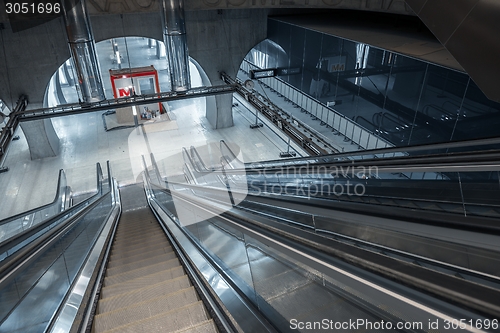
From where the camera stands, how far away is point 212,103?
1487cm

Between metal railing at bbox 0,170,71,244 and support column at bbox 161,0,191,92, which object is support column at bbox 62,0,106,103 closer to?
support column at bbox 161,0,191,92

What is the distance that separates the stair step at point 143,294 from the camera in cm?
296

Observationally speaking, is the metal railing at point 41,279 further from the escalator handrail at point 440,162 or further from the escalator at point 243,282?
the escalator handrail at point 440,162

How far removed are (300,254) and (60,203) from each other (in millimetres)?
9312

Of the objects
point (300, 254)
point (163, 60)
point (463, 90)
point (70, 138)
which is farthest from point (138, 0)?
point (163, 60)

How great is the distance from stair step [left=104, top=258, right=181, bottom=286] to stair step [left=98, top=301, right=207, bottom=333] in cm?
115

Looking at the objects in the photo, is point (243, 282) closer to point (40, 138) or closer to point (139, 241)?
point (139, 241)

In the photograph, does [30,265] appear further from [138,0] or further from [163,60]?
[163,60]

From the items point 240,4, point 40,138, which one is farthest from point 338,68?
point 40,138

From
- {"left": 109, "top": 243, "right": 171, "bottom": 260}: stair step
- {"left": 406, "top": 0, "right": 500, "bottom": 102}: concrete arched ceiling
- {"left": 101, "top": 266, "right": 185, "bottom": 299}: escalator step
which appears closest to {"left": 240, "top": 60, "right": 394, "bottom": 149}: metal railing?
{"left": 406, "top": 0, "right": 500, "bottom": 102}: concrete arched ceiling

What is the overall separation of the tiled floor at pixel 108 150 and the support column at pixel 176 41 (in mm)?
2953

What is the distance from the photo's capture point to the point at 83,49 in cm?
991

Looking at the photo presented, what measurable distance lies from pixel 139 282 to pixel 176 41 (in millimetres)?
9120

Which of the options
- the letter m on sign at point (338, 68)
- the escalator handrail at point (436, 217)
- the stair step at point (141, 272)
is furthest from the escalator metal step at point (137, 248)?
the letter m on sign at point (338, 68)
